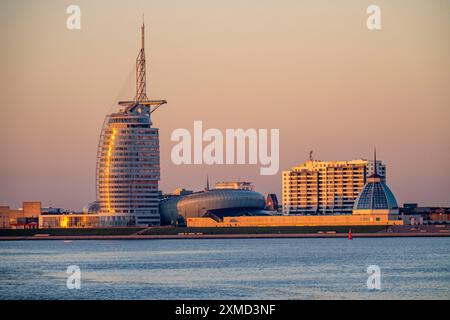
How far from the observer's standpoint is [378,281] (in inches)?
3172

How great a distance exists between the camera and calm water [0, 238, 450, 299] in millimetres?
75375

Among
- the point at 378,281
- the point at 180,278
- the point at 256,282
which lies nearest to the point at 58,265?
the point at 180,278

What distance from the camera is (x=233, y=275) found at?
9106 centimetres

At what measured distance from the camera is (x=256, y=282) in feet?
274

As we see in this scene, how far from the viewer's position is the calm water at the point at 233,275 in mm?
75375
